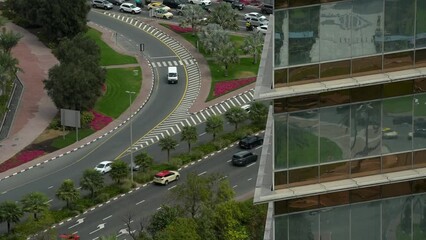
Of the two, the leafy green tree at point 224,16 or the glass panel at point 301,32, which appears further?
the leafy green tree at point 224,16

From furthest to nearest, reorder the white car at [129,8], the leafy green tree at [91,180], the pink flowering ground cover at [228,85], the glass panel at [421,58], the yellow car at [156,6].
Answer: the yellow car at [156,6], the white car at [129,8], the pink flowering ground cover at [228,85], the leafy green tree at [91,180], the glass panel at [421,58]

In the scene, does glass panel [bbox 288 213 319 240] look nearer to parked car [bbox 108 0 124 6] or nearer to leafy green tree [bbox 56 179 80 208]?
leafy green tree [bbox 56 179 80 208]

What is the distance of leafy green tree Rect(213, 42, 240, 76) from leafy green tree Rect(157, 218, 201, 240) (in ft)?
199

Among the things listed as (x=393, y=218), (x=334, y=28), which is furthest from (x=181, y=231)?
(x=334, y=28)

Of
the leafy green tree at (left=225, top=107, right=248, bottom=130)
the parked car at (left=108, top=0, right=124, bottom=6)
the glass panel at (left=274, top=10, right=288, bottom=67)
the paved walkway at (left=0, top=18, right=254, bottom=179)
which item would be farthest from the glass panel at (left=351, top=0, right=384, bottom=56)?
the parked car at (left=108, top=0, right=124, bottom=6)

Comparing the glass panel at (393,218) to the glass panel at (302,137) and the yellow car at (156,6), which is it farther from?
the yellow car at (156,6)

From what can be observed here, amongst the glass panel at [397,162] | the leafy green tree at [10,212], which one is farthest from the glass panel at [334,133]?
the leafy green tree at [10,212]

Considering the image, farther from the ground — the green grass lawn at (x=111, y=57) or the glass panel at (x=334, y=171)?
the glass panel at (x=334, y=171)

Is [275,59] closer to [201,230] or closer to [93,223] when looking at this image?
[201,230]

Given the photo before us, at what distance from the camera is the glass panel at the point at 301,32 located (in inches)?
1313

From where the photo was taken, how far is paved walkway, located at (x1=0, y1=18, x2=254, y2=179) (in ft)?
387

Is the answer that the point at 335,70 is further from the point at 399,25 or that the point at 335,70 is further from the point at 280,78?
the point at 399,25

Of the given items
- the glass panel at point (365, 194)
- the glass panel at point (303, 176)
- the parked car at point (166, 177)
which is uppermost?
the glass panel at point (303, 176)

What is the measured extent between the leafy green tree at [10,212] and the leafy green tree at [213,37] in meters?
57.7
